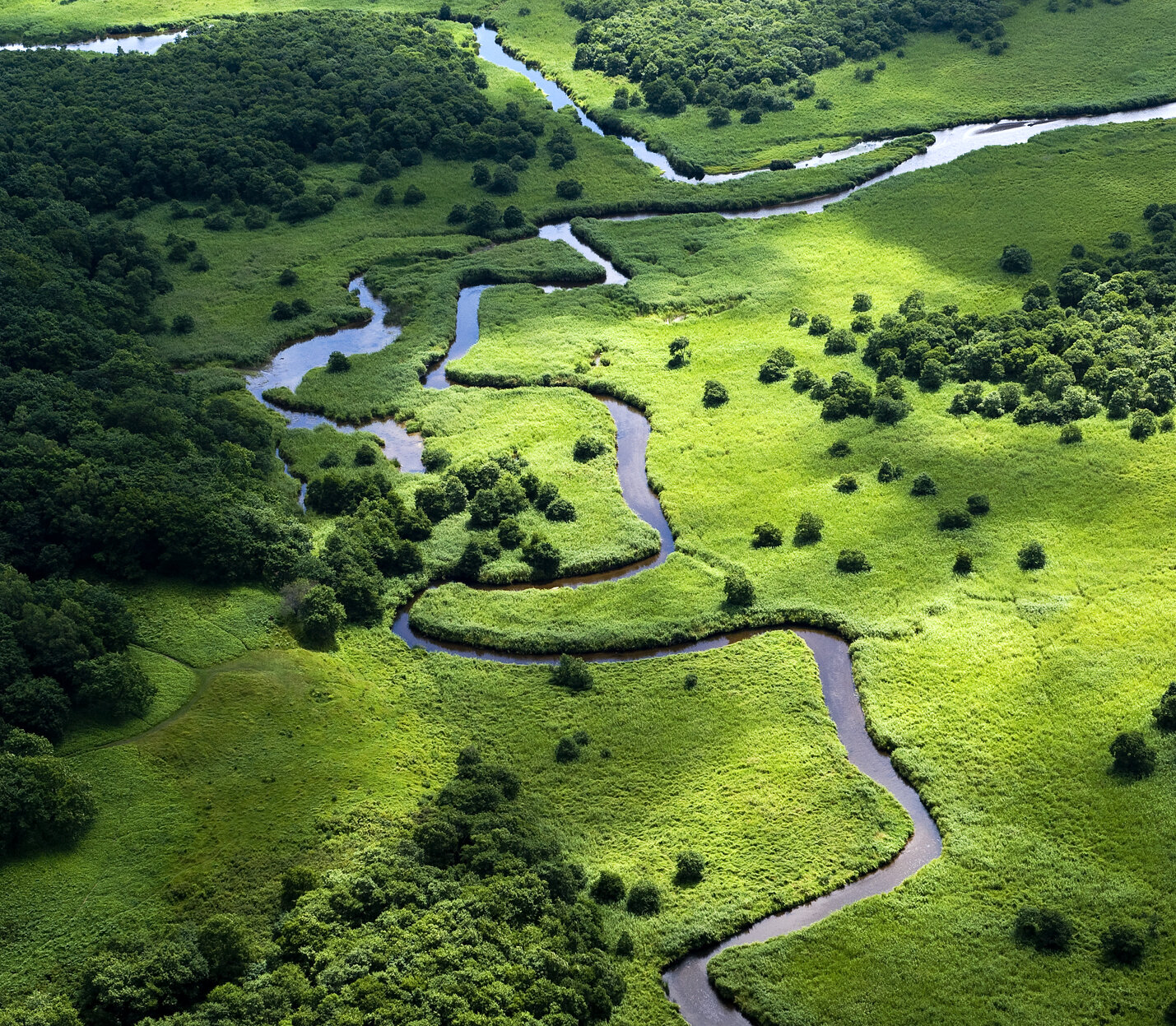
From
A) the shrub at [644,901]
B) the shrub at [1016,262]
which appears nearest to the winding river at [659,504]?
the shrub at [644,901]

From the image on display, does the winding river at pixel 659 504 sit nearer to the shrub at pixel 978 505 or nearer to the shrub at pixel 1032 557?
the shrub at pixel 1032 557

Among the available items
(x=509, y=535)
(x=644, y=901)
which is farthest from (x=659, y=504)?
(x=644, y=901)

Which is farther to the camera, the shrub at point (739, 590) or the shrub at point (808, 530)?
the shrub at point (808, 530)

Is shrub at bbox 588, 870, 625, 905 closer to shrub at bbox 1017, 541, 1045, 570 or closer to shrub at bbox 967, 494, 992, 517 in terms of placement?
shrub at bbox 1017, 541, 1045, 570

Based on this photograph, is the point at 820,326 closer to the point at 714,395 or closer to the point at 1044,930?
the point at 714,395

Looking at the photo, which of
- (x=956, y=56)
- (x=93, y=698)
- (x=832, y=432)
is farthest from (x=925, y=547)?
(x=956, y=56)
